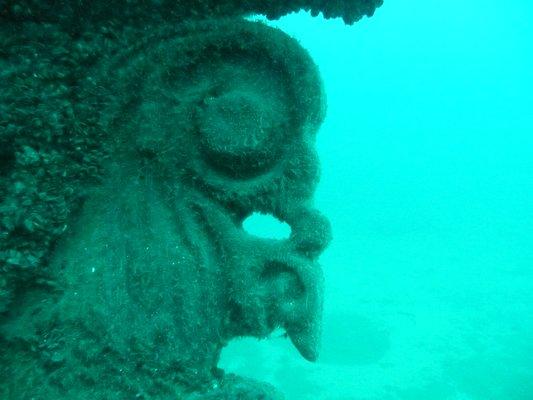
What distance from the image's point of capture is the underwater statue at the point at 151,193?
1838 millimetres

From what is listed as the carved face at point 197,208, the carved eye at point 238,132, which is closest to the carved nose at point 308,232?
the carved face at point 197,208

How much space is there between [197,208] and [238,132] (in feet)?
1.52

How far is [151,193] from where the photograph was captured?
7.23 ft

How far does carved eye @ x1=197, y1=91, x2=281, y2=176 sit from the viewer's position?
2.11m

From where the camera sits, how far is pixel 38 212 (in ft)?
6.12

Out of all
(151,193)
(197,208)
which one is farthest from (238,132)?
(151,193)

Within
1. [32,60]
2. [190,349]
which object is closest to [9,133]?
[32,60]

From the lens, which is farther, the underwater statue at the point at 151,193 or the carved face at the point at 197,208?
the carved face at the point at 197,208

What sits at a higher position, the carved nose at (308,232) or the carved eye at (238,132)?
the carved eye at (238,132)

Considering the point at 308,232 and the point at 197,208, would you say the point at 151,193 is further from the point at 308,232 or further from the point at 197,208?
the point at 308,232

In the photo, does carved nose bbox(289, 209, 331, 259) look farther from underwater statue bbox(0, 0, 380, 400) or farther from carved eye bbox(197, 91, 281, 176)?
carved eye bbox(197, 91, 281, 176)

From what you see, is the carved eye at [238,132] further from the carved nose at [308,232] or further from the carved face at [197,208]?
the carved nose at [308,232]

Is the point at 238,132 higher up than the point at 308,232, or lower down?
higher up

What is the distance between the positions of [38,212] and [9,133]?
37 centimetres
